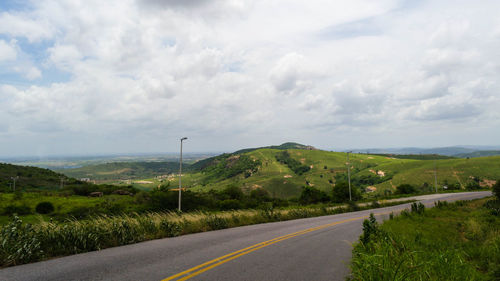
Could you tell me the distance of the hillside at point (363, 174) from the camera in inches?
4185

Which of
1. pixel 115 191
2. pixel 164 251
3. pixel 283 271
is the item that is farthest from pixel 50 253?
pixel 115 191

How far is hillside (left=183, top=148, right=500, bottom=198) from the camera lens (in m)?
106

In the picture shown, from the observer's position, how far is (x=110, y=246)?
9688mm

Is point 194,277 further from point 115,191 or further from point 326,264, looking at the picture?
point 115,191

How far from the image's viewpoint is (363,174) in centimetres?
14388

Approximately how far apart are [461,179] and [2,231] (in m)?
129

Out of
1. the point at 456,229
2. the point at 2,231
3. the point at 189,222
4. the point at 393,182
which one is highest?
the point at 2,231

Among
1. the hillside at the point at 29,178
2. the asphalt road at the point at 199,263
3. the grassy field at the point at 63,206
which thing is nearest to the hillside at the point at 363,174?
the hillside at the point at 29,178

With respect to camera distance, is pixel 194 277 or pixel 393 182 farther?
pixel 393 182

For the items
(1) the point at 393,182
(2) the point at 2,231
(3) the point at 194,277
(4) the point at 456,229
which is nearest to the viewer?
(3) the point at 194,277

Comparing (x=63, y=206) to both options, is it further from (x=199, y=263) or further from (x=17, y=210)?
(x=199, y=263)

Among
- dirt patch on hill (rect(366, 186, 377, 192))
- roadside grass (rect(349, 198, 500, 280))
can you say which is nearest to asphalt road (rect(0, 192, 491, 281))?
roadside grass (rect(349, 198, 500, 280))

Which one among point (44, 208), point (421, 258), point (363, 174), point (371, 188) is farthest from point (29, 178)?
point (363, 174)

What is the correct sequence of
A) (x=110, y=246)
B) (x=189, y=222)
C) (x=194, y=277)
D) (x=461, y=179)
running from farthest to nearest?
1. (x=461, y=179)
2. (x=189, y=222)
3. (x=110, y=246)
4. (x=194, y=277)
